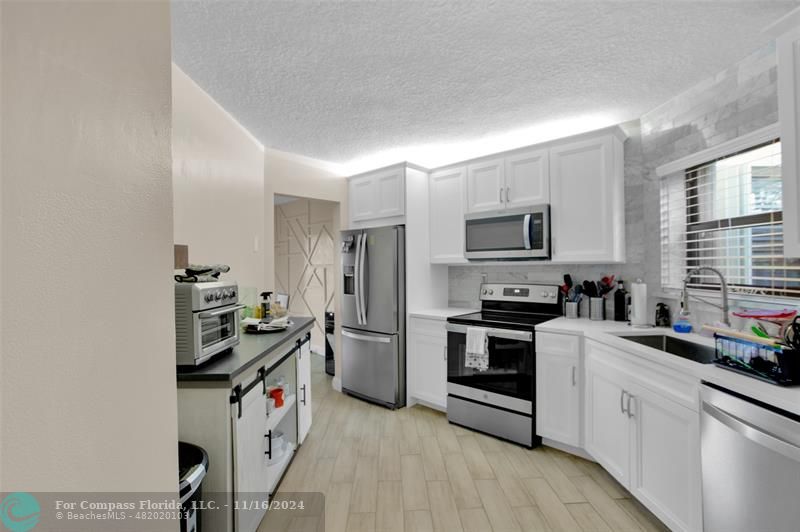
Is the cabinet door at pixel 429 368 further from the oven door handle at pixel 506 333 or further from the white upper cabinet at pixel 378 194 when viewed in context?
the white upper cabinet at pixel 378 194

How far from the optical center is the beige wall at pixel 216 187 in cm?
212

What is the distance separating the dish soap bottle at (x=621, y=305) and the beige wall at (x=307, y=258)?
11.8 feet

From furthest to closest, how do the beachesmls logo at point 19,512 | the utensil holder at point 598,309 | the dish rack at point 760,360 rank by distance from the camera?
the utensil holder at point 598,309 → the dish rack at point 760,360 → the beachesmls logo at point 19,512

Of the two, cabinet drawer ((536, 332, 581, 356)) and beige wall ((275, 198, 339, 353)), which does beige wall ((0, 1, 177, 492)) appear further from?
beige wall ((275, 198, 339, 353))

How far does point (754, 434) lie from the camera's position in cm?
128

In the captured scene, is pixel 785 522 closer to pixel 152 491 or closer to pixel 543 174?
Answer: pixel 152 491

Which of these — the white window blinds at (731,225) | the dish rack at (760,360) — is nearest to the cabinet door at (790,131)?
the dish rack at (760,360)

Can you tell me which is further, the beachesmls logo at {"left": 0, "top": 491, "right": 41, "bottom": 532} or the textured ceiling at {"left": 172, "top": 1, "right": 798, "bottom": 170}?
the textured ceiling at {"left": 172, "top": 1, "right": 798, "bottom": 170}

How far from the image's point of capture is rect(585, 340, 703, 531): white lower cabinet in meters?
1.64

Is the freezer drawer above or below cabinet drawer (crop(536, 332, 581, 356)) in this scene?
below

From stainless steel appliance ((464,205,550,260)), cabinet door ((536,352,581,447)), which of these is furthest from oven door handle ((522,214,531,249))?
cabinet door ((536,352,581,447))

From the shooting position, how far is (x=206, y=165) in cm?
242

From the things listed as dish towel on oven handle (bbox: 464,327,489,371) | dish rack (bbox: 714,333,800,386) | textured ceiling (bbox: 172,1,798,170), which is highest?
textured ceiling (bbox: 172,1,798,170)

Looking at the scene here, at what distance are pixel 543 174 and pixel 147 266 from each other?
113 inches
